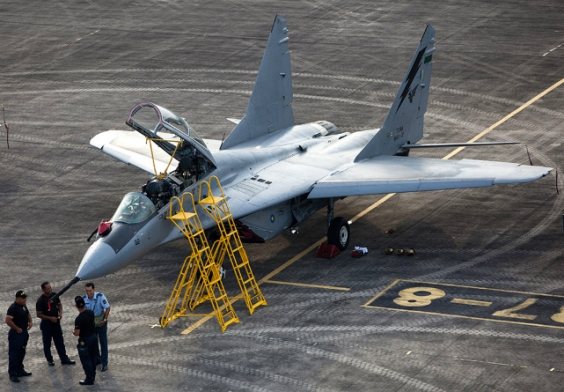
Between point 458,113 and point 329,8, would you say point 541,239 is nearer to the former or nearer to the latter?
point 458,113

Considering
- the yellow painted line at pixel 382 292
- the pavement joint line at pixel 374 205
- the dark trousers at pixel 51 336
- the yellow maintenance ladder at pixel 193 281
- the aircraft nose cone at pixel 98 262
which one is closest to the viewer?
the dark trousers at pixel 51 336

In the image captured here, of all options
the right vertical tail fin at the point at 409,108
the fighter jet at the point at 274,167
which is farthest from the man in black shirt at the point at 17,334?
the right vertical tail fin at the point at 409,108

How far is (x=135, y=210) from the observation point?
24.7 metres

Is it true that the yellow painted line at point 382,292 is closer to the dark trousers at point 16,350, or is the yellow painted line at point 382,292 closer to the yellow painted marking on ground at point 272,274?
the yellow painted marking on ground at point 272,274

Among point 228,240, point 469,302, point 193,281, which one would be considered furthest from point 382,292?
point 193,281

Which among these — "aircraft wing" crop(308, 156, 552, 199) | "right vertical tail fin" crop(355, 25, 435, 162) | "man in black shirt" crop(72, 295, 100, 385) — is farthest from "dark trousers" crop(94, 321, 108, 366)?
"right vertical tail fin" crop(355, 25, 435, 162)

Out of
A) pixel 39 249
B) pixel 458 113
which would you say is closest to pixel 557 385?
pixel 39 249

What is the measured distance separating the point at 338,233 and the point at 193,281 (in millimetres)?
4728

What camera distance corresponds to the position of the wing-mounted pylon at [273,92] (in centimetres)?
3139

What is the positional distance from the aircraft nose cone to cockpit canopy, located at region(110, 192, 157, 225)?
99 centimetres

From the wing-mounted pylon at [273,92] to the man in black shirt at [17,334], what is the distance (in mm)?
11089

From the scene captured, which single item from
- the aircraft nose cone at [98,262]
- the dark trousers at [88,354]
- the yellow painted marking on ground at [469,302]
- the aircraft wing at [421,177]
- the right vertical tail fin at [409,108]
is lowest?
the yellow painted marking on ground at [469,302]

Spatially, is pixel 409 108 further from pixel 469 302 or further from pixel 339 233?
pixel 469 302

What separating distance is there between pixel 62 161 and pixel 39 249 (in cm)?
764
